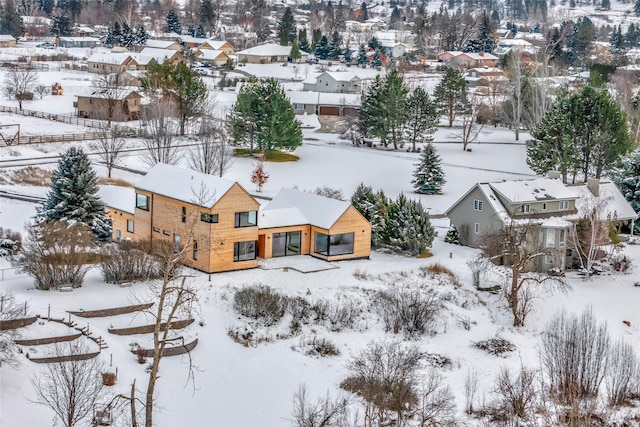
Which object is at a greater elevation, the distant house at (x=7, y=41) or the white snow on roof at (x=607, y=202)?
the distant house at (x=7, y=41)

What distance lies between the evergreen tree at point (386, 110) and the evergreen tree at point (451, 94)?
10.0m

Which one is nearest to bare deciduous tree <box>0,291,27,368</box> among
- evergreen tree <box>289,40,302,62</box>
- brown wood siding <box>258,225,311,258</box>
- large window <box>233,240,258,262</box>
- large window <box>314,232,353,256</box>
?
large window <box>233,240,258,262</box>

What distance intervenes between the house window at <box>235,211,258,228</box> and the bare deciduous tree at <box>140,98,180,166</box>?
1614 cm

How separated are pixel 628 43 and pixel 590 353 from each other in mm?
130481

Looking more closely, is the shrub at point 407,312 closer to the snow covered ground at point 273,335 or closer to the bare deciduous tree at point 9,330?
the snow covered ground at point 273,335

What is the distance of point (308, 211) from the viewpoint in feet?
136

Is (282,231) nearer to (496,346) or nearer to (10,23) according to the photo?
(496,346)

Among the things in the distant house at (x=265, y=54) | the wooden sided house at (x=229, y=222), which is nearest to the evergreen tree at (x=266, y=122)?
the wooden sided house at (x=229, y=222)

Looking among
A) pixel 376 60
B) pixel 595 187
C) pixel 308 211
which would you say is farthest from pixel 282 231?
pixel 376 60

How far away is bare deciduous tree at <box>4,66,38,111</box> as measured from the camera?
7744 centimetres

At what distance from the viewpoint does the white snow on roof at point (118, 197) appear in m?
41.4

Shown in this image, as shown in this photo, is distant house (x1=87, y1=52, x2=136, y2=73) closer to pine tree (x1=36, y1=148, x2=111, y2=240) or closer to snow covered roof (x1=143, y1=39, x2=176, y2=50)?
snow covered roof (x1=143, y1=39, x2=176, y2=50)

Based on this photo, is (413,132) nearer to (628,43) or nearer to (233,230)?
(233,230)

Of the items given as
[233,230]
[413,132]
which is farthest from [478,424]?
[413,132]
